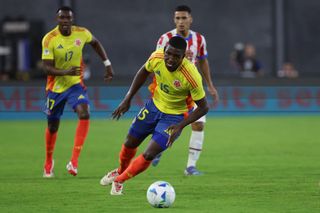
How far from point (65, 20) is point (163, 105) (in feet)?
8.69

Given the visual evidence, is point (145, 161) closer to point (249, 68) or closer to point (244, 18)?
point (249, 68)

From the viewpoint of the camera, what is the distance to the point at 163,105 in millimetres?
10125

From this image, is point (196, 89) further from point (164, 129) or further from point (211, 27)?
point (211, 27)

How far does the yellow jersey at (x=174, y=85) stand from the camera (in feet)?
31.9

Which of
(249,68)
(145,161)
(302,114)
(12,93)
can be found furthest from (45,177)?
(249,68)

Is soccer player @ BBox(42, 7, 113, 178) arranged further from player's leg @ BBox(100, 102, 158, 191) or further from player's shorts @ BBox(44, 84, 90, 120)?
player's leg @ BBox(100, 102, 158, 191)

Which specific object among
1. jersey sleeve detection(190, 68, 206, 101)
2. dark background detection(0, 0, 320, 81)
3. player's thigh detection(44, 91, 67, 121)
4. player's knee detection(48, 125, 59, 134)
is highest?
jersey sleeve detection(190, 68, 206, 101)

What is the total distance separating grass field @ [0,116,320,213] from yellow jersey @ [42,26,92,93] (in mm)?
1279

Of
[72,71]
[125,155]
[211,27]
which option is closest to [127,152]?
[125,155]

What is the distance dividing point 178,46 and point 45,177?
3.55 metres

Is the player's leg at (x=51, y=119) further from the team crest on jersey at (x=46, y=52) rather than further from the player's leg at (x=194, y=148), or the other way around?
the player's leg at (x=194, y=148)

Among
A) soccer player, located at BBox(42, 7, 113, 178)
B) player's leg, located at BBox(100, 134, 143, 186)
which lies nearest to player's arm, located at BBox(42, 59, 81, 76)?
soccer player, located at BBox(42, 7, 113, 178)

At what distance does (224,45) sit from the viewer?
34.9m

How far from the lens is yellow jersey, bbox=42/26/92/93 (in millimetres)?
12180
